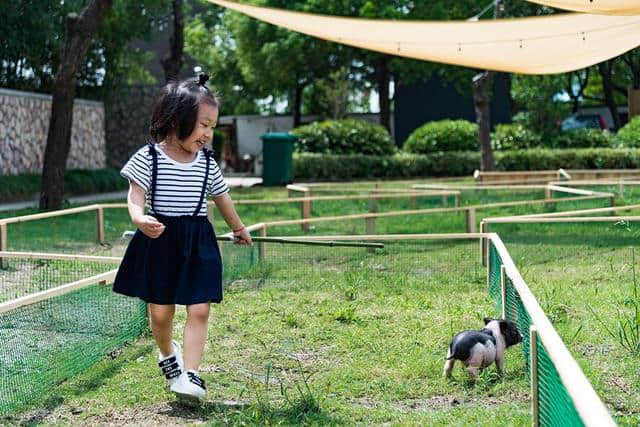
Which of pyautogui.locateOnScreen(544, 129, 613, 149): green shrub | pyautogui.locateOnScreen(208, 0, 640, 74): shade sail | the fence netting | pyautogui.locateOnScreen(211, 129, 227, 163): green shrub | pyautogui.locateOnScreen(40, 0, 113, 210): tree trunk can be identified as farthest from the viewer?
pyautogui.locateOnScreen(211, 129, 227, 163): green shrub

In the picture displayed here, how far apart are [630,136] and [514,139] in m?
3.03

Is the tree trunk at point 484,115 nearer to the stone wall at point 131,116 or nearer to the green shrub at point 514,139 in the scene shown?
the green shrub at point 514,139

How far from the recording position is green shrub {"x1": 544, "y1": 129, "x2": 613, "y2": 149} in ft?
72.4

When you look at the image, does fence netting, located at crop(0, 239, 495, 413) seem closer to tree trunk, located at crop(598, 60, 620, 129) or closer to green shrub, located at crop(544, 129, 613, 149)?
green shrub, located at crop(544, 129, 613, 149)

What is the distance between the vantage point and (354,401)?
4.10 metres

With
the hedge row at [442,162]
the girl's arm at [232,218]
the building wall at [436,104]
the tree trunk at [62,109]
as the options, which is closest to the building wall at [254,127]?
the building wall at [436,104]

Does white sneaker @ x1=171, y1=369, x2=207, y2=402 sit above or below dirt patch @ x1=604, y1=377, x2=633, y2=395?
above

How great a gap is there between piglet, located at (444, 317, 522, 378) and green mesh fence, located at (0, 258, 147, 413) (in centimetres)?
178

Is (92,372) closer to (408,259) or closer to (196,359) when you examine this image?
(196,359)

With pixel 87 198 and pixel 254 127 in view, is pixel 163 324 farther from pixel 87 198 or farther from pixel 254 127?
pixel 254 127

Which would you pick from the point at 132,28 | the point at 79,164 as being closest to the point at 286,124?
the point at 132,28

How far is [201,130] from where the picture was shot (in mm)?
4066

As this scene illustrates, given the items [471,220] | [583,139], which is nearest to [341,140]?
[583,139]

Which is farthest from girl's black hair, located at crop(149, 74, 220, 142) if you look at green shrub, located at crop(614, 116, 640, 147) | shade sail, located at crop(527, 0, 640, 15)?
green shrub, located at crop(614, 116, 640, 147)
